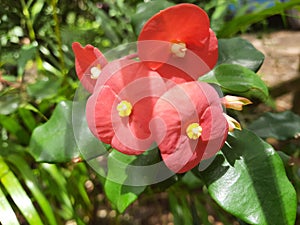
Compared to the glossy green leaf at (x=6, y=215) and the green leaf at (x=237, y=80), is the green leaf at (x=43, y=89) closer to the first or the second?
the glossy green leaf at (x=6, y=215)

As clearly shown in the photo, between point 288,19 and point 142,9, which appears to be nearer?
point 142,9

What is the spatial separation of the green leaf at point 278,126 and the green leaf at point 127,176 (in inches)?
16.2

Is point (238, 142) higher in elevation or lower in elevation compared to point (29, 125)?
higher

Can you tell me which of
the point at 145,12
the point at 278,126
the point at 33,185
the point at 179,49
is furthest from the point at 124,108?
the point at 278,126

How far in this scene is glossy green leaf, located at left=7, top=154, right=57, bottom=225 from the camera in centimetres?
99

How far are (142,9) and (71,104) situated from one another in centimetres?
24

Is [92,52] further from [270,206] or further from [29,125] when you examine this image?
[29,125]

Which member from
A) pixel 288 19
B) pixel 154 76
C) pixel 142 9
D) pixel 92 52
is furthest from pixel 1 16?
pixel 288 19

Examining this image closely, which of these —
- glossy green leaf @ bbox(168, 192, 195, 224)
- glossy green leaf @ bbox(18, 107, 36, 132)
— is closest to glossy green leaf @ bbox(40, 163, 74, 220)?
glossy green leaf @ bbox(18, 107, 36, 132)

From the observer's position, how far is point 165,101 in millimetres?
637

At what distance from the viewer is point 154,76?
2.15ft

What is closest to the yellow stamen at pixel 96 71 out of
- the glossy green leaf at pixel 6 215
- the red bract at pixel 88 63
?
the red bract at pixel 88 63

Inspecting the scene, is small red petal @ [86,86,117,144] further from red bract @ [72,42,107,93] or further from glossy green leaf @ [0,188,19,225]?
glossy green leaf @ [0,188,19,225]

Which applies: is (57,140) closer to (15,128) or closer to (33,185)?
(33,185)
